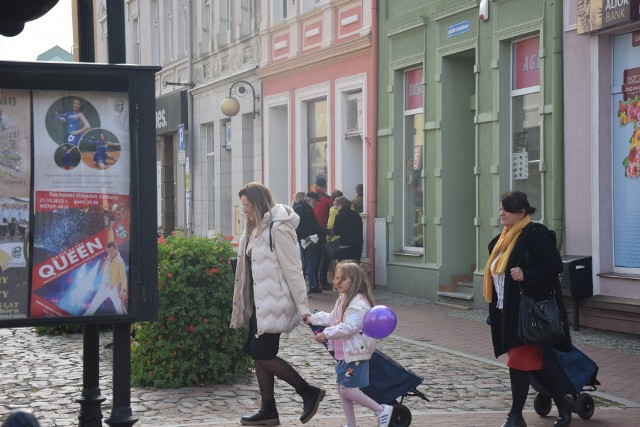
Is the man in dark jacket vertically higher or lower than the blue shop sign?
lower

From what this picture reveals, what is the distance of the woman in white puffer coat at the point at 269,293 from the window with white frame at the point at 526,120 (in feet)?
25.7

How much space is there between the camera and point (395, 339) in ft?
46.3

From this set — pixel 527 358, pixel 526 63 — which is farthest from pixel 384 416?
pixel 526 63

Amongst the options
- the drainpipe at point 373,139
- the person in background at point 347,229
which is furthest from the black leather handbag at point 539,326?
the drainpipe at point 373,139

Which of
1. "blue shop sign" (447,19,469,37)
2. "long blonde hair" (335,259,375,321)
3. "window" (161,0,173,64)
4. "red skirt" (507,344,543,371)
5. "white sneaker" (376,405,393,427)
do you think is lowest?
"white sneaker" (376,405,393,427)

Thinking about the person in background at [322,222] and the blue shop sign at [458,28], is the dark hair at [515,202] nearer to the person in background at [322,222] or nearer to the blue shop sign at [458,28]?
the blue shop sign at [458,28]

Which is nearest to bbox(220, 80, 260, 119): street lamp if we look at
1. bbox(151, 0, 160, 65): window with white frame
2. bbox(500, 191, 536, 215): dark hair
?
bbox(151, 0, 160, 65): window with white frame

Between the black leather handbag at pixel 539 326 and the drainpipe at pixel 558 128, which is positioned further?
the drainpipe at pixel 558 128

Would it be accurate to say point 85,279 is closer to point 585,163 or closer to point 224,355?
point 224,355

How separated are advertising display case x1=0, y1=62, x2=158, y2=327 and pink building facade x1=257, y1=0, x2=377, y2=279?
49.5 feet

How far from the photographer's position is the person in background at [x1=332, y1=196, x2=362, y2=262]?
20.4 meters

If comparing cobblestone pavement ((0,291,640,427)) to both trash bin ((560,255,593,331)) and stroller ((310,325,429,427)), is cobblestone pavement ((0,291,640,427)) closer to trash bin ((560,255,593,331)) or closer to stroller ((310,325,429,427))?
stroller ((310,325,429,427))

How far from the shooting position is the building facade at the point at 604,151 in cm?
1438

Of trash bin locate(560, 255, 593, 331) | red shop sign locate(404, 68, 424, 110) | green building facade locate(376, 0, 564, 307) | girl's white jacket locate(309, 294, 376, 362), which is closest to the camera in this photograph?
girl's white jacket locate(309, 294, 376, 362)
